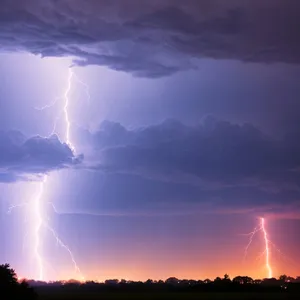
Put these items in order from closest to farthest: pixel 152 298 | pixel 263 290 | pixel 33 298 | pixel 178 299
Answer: pixel 33 298, pixel 178 299, pixel 152 298, pixel 263 290

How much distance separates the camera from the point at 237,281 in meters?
120

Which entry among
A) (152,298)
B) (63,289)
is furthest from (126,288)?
(152,298)

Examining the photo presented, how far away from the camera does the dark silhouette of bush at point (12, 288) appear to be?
233ft

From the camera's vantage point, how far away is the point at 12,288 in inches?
2852

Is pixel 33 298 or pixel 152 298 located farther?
pixel 152 298

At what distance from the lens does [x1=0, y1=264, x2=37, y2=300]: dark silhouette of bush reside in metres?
71.1

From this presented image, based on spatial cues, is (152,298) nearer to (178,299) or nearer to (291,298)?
(178,299)

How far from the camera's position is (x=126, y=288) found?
389ft

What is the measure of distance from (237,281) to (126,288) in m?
17.2

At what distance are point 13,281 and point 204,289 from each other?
4084cm

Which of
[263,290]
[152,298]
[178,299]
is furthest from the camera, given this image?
[263,290]

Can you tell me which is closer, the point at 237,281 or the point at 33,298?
the point at 33,298

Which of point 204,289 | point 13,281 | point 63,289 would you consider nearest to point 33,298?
point 13,281

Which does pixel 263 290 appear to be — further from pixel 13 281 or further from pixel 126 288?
pixel 13 281
